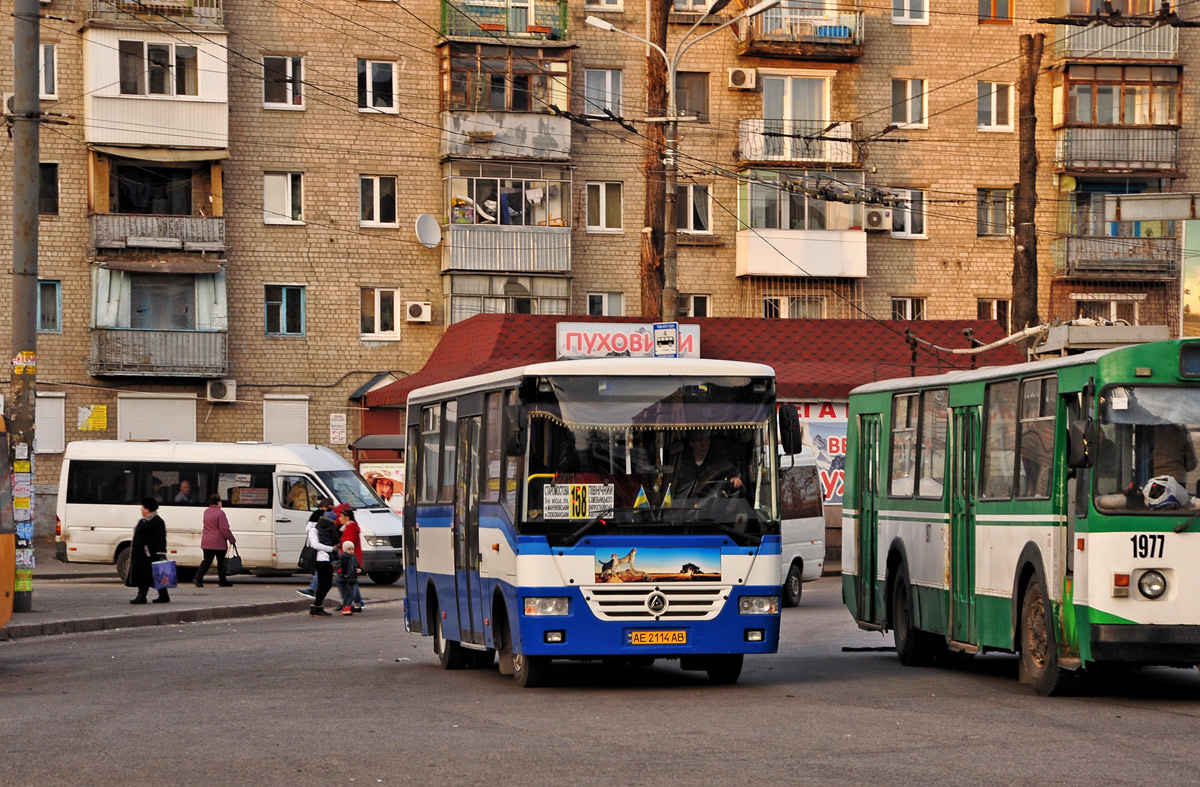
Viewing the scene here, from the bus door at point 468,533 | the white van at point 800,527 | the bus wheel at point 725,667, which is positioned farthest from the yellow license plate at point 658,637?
the white van at point 800,527

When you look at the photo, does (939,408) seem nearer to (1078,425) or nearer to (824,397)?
(1078,425)

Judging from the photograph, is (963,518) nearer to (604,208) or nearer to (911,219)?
(604,208)

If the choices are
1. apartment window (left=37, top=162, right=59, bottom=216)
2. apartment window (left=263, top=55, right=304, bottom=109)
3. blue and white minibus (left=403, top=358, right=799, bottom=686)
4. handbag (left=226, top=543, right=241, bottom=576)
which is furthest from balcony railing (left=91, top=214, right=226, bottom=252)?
blue and white minibus (left=403, top=358, right=799, bottom=686)

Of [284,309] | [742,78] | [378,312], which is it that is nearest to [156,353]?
[284,309]

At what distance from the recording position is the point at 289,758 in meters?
10.8

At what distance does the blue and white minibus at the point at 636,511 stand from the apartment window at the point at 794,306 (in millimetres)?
34218

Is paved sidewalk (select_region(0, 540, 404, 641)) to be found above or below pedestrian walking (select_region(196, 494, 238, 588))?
below

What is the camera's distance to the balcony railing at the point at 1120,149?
50.6 metres

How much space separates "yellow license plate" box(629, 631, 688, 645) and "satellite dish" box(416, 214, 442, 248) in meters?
33.0

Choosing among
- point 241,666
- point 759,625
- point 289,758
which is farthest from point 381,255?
point 289,758

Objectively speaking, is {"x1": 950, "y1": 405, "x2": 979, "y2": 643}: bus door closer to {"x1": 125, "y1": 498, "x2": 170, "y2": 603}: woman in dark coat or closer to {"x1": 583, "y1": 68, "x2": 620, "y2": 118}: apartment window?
{"x1": 125, "y1": 498, "x2": 170, "y2": 603}: woman in dark coat

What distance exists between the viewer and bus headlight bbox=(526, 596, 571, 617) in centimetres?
1499

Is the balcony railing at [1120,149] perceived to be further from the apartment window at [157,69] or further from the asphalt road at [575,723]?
the asphalt road at [575,723]

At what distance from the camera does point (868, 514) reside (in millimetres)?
19391
